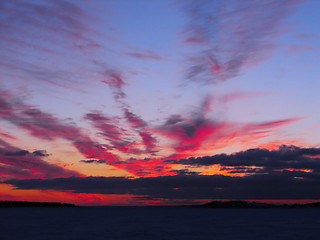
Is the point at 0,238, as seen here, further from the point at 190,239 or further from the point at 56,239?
the point at 190,239

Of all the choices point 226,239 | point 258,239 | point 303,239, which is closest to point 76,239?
point 226,239

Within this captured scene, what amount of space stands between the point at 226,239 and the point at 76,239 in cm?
3757

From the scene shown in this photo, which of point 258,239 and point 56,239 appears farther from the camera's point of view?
point 258,239

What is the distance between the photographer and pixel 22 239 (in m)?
79.1

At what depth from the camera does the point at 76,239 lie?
263 ft

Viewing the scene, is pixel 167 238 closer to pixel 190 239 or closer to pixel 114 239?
pixel 190 239

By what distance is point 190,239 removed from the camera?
82.2 metres

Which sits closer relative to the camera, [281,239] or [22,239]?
[22,239]

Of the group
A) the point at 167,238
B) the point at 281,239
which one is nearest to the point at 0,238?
the point at 167,238

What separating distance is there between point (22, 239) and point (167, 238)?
3572cm

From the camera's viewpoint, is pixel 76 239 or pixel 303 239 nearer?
pixel 76 239

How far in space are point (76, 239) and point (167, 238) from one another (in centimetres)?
2280

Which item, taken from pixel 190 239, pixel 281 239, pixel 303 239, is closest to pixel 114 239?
pixel 190 239

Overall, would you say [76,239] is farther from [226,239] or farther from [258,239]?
[258,239]
